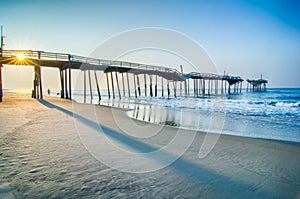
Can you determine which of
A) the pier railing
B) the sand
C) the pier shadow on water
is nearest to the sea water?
the sand

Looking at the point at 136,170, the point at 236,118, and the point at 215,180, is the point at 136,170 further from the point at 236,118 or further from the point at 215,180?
the point at 236,118

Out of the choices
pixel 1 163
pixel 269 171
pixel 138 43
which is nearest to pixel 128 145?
pixel 1 163

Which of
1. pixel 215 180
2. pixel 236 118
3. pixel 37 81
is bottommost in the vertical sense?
pixel 236 118

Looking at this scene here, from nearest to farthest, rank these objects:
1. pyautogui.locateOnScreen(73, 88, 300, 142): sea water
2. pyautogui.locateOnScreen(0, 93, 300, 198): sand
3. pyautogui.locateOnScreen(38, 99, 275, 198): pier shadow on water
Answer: pyautogui.locateOnScreen(0, 93, 300, 198): sand < pyautogui.locateOnScreen(38, 99, 275, 198): pier shadow on water < pyautogui.locateOnScreen(73, 88, 300, 142): sea water

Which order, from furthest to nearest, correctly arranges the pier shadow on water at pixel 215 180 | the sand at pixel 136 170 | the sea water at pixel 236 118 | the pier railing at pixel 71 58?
the pier railing at pixel 71 58, the sea water at pixel 236 118, the pier shadow on water at pixel 215 180, the sand at pixel 136 170

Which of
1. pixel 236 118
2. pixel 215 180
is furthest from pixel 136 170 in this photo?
pixel 236 118

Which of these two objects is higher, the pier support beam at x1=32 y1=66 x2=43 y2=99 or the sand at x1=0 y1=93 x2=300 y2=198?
the pier support beam at x1=32 y1=66 x2=43 y2=99

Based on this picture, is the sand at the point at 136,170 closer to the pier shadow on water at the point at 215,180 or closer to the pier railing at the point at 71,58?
the pier shadow on water at the point at 215,180

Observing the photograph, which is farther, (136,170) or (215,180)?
(136,170)

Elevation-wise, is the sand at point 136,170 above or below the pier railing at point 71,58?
below

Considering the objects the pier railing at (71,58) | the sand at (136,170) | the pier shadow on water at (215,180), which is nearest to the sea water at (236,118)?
the sand at (136,170)

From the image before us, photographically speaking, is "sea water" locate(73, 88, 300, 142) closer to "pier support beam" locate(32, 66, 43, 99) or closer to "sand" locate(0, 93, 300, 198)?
"sand" locate(0, 93, 300, 198)

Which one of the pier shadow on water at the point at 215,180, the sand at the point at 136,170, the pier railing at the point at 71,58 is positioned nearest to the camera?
the sand at the point at 136,170

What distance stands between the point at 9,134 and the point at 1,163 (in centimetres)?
240
